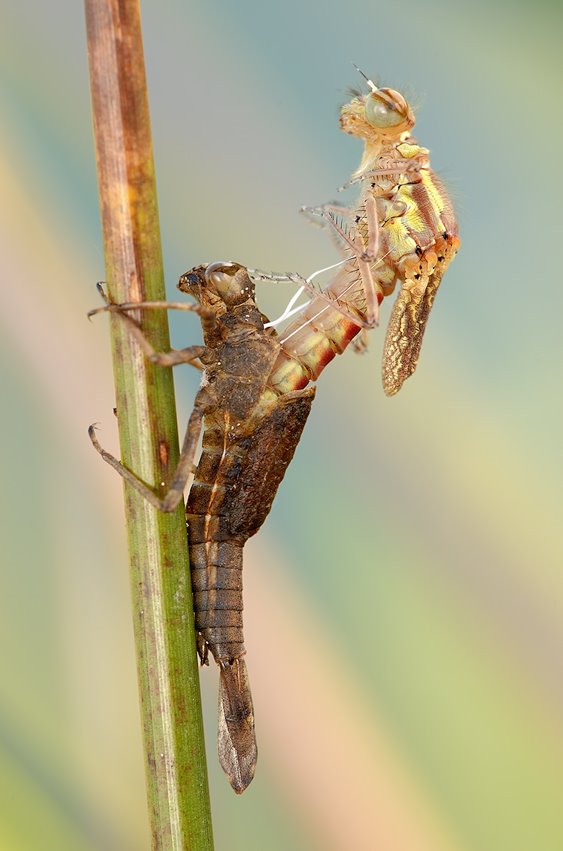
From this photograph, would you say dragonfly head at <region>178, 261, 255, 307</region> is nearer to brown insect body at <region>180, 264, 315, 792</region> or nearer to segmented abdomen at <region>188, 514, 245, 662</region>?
brown insect body at <region>180, 264, 315, 792</region>

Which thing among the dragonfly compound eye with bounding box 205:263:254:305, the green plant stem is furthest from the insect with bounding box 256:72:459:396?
the green plant stem

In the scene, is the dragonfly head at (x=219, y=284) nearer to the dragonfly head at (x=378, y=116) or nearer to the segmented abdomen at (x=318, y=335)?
the segmented abdomen at (x=318, y=335)

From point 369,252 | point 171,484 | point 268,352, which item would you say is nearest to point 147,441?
point 171,484

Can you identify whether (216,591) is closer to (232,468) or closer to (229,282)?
(232,468)

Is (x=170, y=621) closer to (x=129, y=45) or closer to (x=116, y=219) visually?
(x=116, y=219)

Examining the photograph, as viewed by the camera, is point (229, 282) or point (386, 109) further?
point (386, 109)

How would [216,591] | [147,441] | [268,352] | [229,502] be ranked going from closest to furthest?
[147,441]
[216,591]
[229,502]
[268,352]
